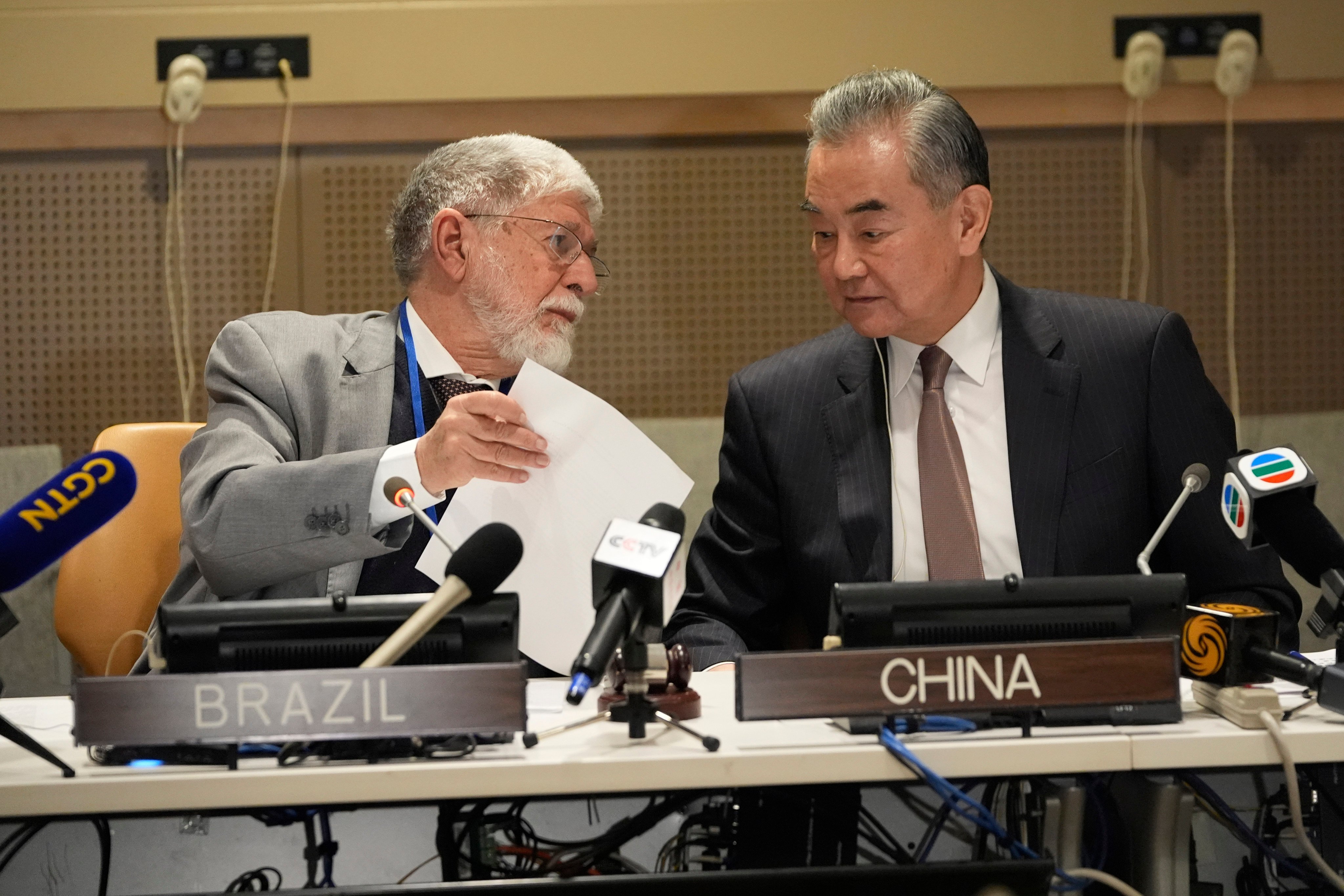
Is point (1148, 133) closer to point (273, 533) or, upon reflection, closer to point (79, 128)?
point (273, 533)

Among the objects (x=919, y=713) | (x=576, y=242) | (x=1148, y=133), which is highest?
(x=1148, y=133)

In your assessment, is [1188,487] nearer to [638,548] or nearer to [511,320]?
[638,548]

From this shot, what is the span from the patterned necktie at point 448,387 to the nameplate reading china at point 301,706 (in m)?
1.09

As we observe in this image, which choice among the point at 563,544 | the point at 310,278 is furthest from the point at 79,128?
the point at 563,544

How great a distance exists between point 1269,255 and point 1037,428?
184 cm

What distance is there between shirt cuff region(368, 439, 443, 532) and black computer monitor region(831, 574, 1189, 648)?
771 mm

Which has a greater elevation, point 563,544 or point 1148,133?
point 1148,133

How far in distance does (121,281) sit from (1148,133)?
2.79 metres

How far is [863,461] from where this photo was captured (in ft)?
6.59

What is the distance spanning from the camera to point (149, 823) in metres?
1.15

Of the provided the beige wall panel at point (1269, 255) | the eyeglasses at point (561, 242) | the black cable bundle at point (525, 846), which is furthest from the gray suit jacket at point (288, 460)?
the beige wall panel at point (1269, 255)

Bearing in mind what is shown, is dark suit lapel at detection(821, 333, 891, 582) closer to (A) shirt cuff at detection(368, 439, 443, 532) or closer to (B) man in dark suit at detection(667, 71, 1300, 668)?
(B) man in dark suit at detection(667, 71, 1300, 668)

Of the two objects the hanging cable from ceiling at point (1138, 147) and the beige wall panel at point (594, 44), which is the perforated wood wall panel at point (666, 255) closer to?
→ the hanging cable from ceiling at point (1138, 147)

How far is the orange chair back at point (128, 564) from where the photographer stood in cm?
219
